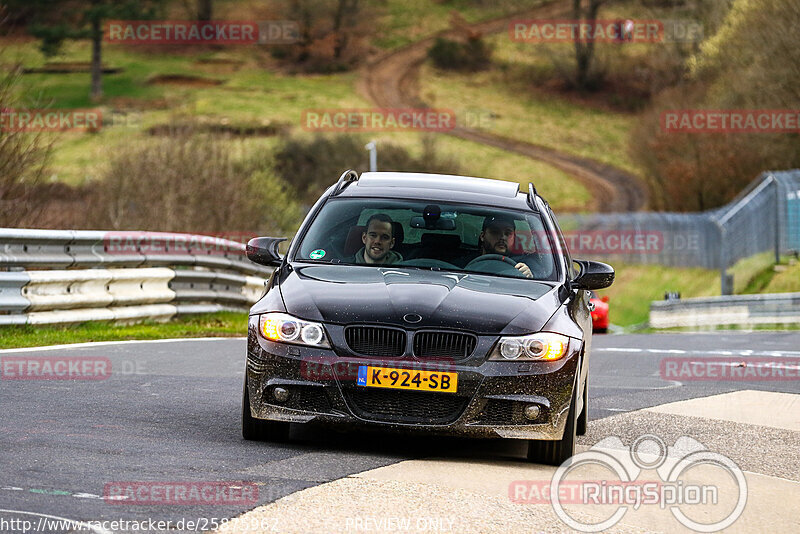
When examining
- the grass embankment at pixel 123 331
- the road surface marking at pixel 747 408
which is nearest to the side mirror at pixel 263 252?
the road surface marking at pixel 747 408

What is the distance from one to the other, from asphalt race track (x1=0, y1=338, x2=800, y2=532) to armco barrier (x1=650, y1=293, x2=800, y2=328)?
1618 cm

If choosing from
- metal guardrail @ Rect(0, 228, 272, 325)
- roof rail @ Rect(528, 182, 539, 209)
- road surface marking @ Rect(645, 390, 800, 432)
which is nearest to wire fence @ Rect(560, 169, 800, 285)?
metal guardrail @ Rect(0, 228, 272, 325)

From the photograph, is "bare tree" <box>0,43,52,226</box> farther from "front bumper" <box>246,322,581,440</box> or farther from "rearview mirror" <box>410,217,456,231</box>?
"front bumper" <box>246,322,581,440</box>

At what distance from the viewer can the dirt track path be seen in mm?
93250

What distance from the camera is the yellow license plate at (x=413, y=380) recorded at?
764 cm

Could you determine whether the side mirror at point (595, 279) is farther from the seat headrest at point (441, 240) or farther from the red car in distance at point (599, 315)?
the red car in distance at point (599, 315)

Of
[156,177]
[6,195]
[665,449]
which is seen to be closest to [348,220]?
[665,449]

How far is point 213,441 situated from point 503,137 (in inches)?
4100

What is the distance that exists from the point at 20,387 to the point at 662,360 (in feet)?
30.4

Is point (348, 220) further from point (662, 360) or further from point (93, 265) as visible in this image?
point (662, 360)

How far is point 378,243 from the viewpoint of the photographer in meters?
9.03

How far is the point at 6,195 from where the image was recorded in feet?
62.2

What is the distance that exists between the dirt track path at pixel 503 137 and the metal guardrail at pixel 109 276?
70.0m

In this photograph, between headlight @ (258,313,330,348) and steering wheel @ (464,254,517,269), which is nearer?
headlight @ (258,313,330,348)
